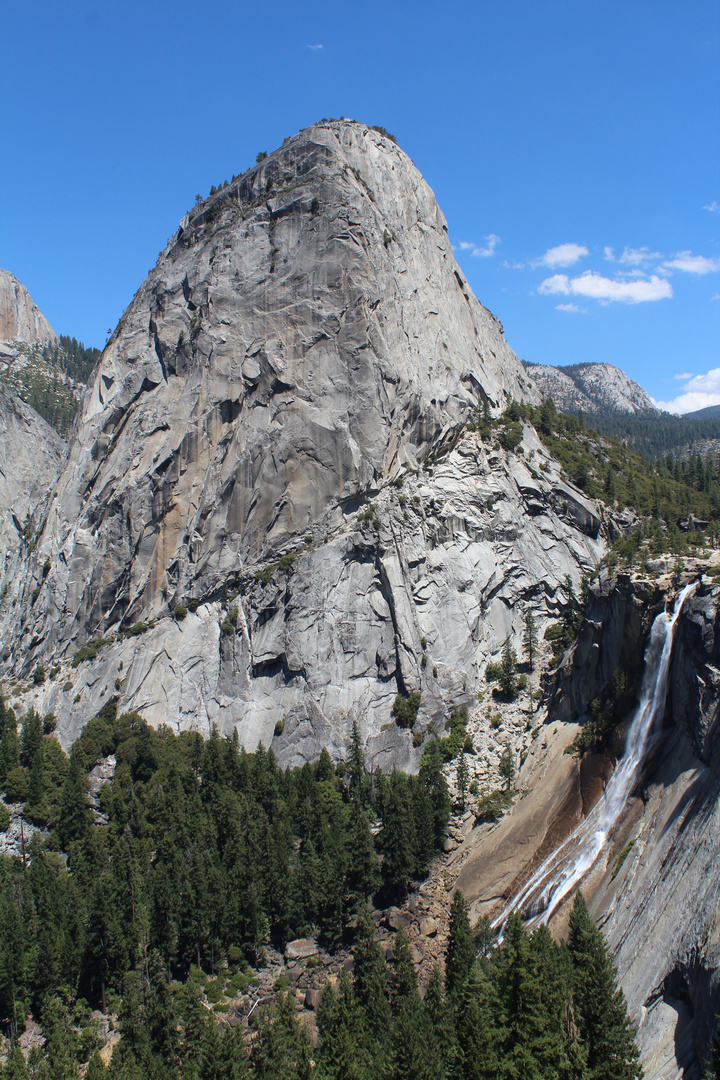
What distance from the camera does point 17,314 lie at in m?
178

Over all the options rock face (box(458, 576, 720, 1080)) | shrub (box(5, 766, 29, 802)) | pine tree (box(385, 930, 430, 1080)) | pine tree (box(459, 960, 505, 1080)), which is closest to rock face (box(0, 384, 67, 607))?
shrub (box(5, 766, 29, 802))

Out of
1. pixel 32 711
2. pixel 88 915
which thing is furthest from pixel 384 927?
pixel 32 711

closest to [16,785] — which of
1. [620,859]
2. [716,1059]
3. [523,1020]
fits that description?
[620,859]

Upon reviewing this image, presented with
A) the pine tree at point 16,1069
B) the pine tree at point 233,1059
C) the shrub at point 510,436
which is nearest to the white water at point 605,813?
the pine tree at point 233,1059

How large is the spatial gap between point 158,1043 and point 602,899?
86.3 ft

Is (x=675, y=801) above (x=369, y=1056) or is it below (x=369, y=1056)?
above

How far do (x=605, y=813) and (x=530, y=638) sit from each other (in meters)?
32.4

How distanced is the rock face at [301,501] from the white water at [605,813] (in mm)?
25099

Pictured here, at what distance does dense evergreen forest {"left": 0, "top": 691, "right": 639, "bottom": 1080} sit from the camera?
31.0 metres

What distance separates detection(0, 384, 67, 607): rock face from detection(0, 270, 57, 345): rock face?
1680 inches

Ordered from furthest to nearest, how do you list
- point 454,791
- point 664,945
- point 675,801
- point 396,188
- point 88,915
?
point 396,188, point 454,791, point 88,915, point 675,801, point 664,945

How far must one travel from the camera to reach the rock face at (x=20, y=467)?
120 m

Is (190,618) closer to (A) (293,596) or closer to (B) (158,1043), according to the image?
(A) (293,596)

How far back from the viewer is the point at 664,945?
109 ft
